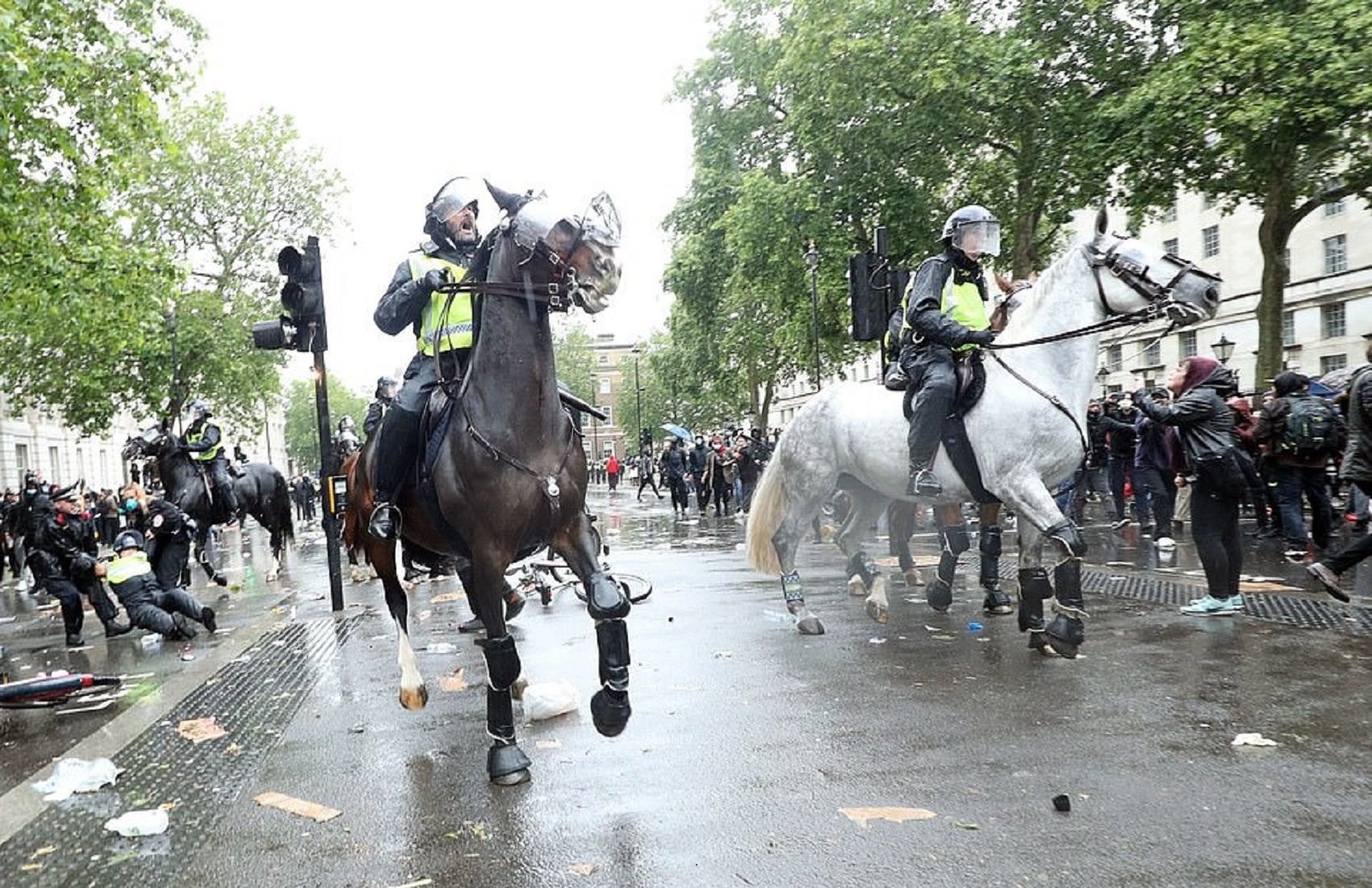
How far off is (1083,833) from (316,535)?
97.9ft

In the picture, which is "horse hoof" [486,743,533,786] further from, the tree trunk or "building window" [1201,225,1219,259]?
"building window" [1201,225,1219,259]

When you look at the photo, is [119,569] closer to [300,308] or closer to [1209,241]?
[300,308]

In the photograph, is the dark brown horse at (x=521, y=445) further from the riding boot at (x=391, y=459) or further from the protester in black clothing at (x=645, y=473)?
the protester in black clothing at (x=645, y=473)

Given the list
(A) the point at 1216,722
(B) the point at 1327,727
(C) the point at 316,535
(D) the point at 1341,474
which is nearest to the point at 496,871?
(A) the point at 1216,722

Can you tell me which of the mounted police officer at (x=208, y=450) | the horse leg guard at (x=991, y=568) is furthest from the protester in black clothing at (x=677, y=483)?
the horse leg guard at (x=991, y=568)

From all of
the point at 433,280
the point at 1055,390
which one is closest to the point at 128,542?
the point at 433,280

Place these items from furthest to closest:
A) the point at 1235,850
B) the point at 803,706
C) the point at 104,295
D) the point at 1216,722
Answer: the point at 104,295 < the point at 803,706 < the point at 1216,722 < the point at 1235,850

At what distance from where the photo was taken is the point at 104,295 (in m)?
20.0

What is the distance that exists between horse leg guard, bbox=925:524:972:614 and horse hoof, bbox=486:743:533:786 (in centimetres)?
486

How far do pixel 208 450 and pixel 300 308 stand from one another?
499 centimetres

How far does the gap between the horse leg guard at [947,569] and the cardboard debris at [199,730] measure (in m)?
5.54

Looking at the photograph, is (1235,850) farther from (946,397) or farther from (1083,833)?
(946,397)

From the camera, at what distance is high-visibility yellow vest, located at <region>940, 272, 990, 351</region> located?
7.34 m

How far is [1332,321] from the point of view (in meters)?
40.2
